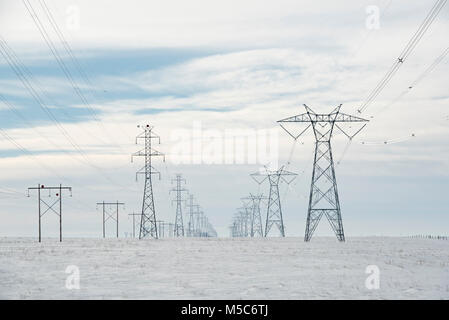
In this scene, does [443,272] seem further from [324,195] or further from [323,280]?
[324,195]

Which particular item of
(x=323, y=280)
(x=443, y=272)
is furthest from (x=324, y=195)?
(x=323, y=280)
